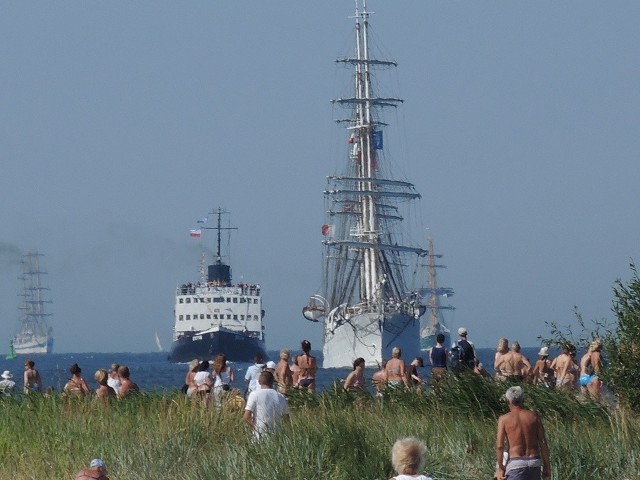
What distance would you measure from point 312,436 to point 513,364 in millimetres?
6183

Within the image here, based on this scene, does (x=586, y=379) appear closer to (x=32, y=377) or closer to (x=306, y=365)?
(x=306, y=365)

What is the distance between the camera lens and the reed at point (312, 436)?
14.0 metres

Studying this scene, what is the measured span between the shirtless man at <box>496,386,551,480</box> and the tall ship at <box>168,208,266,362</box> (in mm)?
98235

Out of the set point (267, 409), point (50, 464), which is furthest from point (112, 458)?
point (267, 409)

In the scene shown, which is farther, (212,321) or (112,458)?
(212,321)

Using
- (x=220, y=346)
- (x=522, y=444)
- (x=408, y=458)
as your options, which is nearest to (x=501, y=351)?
(x=522, y=444)

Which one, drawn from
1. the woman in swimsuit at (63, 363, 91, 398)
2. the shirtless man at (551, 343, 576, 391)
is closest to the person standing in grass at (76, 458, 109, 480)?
the woman in swimsuit at (63, 363, 91, 398)

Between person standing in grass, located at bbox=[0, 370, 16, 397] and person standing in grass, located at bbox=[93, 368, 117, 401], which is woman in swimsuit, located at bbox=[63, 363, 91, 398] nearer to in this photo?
person standing in grass, located at bbox=[93, 368, 117, 401]

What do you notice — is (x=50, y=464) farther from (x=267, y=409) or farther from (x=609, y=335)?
(x=609, y=335)

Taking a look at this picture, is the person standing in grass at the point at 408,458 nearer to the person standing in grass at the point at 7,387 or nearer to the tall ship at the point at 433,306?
the person standing in grass at the point at 7,387

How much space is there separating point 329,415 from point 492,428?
1972 millimetres

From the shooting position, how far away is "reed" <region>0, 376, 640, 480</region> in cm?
1398

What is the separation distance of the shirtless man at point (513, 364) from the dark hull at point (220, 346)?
8949 cm

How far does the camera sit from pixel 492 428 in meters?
16.5
